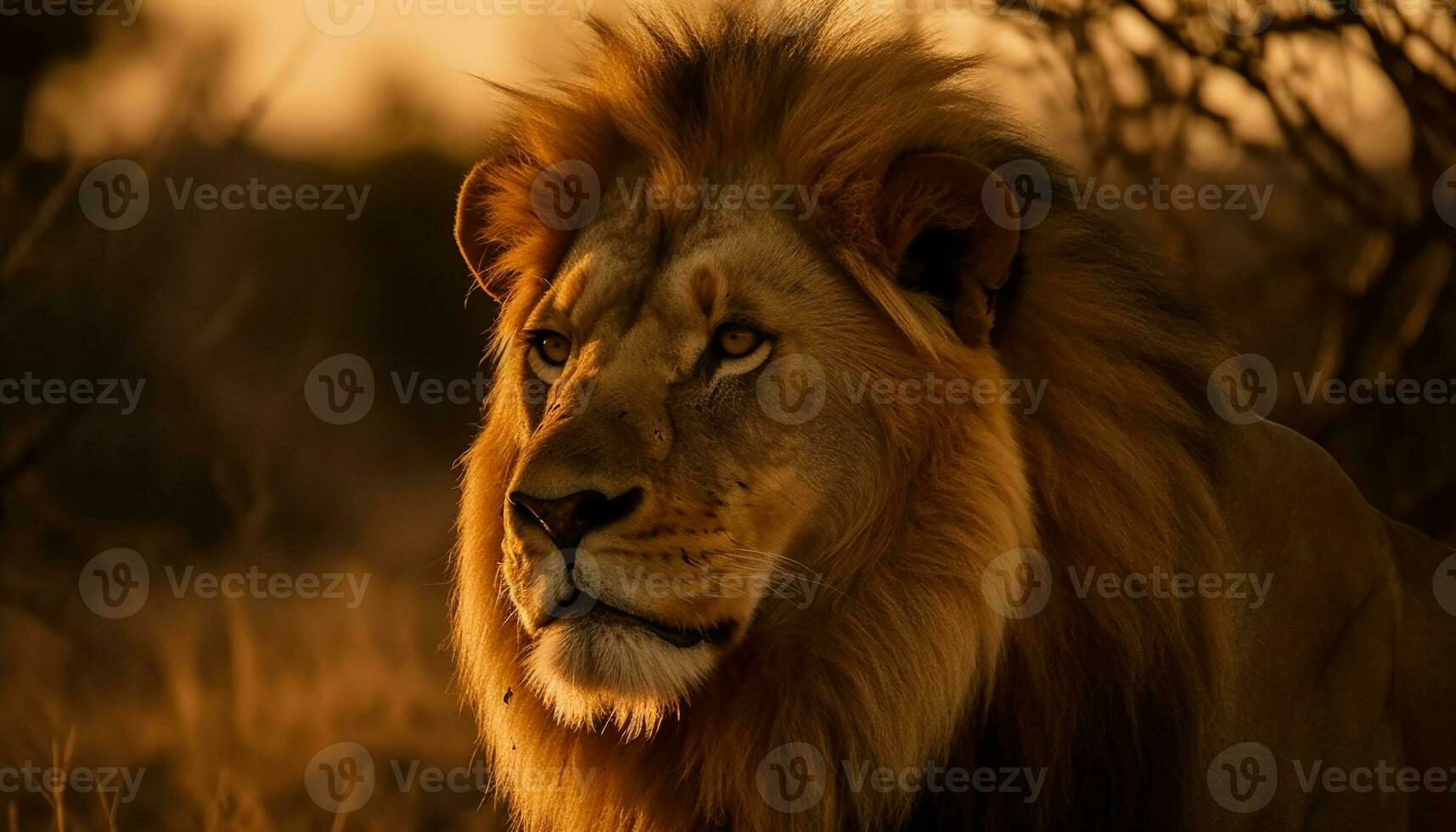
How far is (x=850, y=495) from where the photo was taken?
11.8 ft

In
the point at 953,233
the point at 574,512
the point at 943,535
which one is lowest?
the point at 943,535

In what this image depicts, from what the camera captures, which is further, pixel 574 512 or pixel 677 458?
pixel 677 458

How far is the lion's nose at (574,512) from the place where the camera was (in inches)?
129

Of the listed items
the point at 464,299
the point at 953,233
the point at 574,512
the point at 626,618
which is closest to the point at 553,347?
the point at 574,512

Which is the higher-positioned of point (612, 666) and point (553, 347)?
point (553, 347)

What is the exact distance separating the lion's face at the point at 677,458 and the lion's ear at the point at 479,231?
0.58m

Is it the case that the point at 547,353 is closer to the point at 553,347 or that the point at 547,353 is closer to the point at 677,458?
the point at 553,347

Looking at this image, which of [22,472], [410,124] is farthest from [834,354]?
[410,124]

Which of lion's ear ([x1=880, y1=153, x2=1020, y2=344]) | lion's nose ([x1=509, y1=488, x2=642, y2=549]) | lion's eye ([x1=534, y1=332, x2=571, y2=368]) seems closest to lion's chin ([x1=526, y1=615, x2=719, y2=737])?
lion's nose ([x1=509, y1=488, x2=642, y2=549])

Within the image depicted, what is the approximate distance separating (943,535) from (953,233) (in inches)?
25.8

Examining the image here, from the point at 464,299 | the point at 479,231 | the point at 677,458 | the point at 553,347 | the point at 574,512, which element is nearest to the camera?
the point at 574,512

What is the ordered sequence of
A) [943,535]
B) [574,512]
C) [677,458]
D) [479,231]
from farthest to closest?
[479,231] < [943,535] < [677,458] < [574,512]

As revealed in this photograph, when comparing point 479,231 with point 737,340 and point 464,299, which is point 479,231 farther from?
point 464,299

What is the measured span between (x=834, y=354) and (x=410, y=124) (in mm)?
11385
